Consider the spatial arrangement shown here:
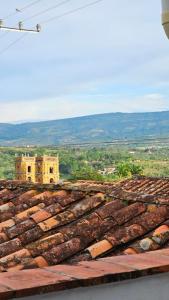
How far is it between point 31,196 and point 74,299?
410cm

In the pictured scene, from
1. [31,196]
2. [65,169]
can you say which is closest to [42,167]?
[65,169]

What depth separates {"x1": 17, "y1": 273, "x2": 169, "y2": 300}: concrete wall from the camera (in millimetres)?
2311

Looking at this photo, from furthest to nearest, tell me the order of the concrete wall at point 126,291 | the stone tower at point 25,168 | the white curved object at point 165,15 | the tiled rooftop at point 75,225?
the stone tower at point 25,168 < the white curved object at point 165,15 < the tiled rooftop at point 75,225 < the concrete wall at point 126,291

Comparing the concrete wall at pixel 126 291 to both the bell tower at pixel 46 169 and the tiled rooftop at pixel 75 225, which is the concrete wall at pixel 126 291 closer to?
the tiled rooftop at pixel 75 225

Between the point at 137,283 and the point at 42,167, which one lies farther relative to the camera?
the point at 42,167

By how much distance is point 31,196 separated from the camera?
6.37 m

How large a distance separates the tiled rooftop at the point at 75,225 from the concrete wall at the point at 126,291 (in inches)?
42.1

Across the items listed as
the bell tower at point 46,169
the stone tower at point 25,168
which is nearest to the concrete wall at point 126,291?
the bell tower at point 46,169

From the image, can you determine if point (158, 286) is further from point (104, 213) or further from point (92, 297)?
point (104, 213)

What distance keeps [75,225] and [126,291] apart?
215cm

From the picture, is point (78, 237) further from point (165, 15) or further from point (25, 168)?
point (25, 168)

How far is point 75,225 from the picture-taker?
4590 millimetres

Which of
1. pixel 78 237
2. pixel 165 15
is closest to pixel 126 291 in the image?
pixel 78 237

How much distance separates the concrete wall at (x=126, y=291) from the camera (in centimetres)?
231
